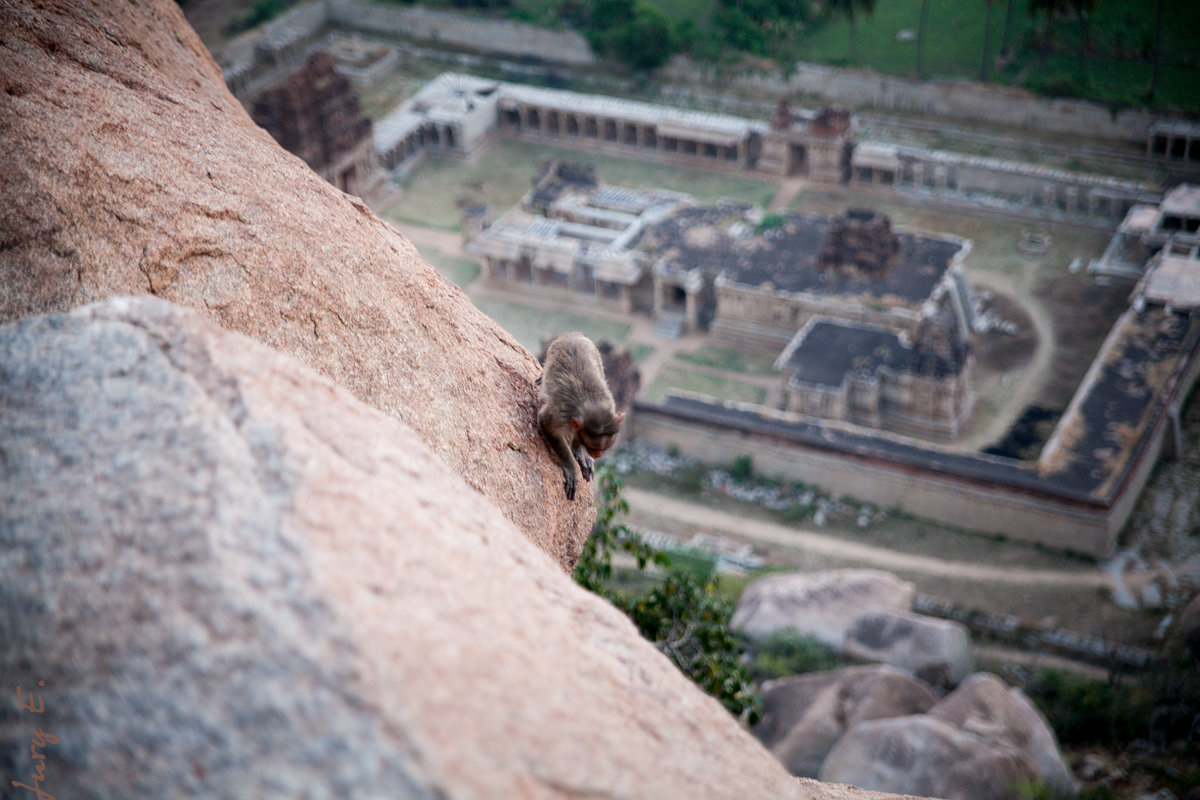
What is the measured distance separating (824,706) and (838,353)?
17.3 m

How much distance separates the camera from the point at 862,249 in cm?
4012

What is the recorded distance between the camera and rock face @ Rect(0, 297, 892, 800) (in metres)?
4.86

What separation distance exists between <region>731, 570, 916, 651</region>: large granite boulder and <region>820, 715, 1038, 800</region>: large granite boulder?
6433mm

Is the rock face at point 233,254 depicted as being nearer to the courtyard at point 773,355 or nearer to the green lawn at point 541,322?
the courtyard at point 773,355

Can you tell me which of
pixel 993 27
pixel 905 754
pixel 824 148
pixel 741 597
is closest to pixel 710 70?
pixel 824 148

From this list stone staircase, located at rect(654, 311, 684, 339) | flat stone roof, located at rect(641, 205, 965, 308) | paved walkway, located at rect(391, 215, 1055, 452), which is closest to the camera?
paved walkway, located at rect(391, 215, 1055, 452)

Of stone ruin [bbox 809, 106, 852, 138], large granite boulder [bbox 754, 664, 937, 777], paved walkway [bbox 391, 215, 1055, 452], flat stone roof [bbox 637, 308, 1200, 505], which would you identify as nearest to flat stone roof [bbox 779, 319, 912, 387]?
paved walkway [bbox 391, 215, 1055, 452]

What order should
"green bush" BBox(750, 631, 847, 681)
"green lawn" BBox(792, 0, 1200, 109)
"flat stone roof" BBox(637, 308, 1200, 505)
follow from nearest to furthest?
"green bush" BBox(750, 631, 847, 681) → "flat stone roof" BBox(637, 308, 1200, 505) → "green lawn" BBox(792, 0, 1200, 109)

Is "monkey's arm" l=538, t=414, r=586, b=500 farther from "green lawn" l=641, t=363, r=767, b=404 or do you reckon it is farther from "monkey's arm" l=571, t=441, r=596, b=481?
"green lawn" l=641, t=363, r=767, b=404

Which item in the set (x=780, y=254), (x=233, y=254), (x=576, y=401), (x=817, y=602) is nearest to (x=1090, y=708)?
(x=817, y=602)

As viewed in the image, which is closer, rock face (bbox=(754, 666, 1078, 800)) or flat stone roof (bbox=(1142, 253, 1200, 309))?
rock face (bbox=(754, 666, 1078, 800))

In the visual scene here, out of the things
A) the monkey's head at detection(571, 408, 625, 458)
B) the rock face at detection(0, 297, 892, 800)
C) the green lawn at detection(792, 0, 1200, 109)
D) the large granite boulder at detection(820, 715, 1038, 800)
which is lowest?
the large granite boulder at detection(820, 715, 1038, 800)

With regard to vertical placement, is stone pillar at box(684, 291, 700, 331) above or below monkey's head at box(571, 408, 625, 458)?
below

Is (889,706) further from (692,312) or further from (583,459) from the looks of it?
(692,312)
